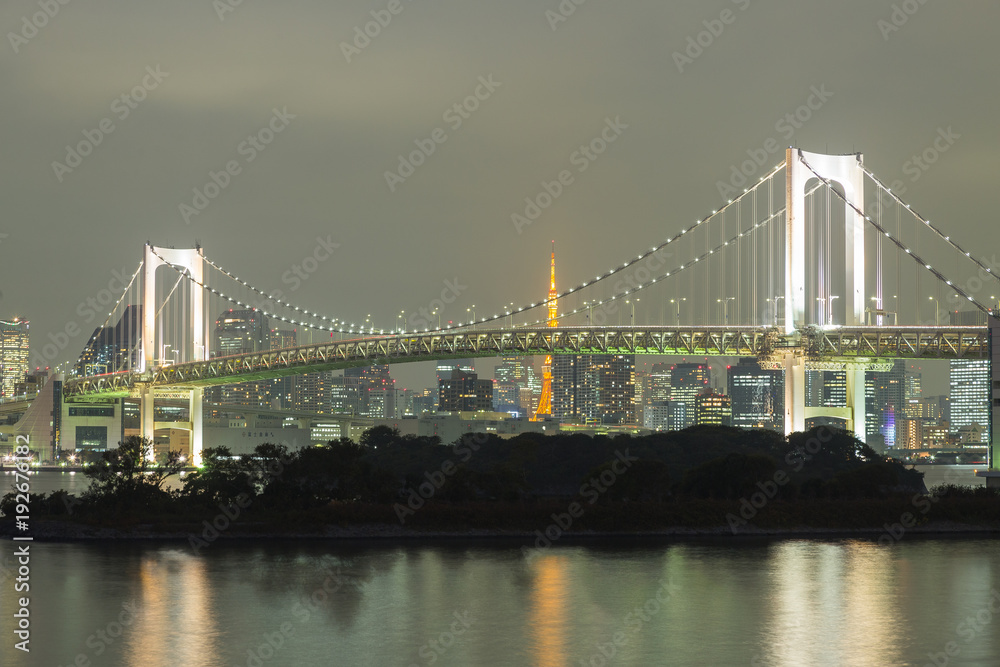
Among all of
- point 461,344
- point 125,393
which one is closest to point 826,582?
point 461,344

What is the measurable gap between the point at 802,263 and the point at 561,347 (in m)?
12.2

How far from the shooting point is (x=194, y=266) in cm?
6662

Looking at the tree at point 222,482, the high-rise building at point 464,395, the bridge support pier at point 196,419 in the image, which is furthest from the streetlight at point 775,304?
the high-rise building at point 464,395

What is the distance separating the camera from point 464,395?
4877 inches

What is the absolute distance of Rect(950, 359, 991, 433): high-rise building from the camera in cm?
12769

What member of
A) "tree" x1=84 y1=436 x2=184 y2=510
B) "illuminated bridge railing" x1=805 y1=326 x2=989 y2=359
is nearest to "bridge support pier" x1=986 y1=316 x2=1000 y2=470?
"illuminated bridge railing" x1=805 y1=326 x2=989 y2=359

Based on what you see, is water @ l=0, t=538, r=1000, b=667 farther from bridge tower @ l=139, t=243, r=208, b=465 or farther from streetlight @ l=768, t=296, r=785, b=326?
bridge tower @ l=139, t=243, r=208, b=465

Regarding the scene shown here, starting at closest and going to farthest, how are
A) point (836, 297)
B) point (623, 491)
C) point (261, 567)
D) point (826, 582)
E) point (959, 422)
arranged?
point (826, 582)
point (261, 567)
point (623, 491)
point (836, 297)
point (959, 422)

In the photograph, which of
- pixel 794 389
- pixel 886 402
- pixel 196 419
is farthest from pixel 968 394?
pixel 794 389

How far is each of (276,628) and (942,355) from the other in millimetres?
30573

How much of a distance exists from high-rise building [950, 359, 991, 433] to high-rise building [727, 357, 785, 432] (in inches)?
693

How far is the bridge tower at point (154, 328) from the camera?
62281mm

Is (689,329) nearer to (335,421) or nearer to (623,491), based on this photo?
(623,491)

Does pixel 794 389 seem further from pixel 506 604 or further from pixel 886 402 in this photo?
Result: pixel 886 402
